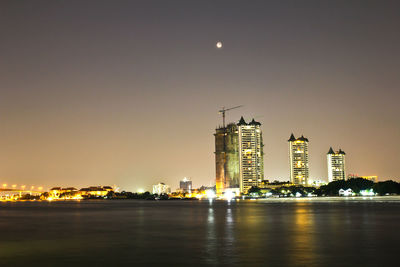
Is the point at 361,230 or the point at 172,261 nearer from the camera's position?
the point at 172,261

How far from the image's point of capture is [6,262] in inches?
1129

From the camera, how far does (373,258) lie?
1144 inches

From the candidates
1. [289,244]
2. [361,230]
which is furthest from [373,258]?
[361,230]

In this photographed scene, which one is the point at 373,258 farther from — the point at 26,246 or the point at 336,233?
the point at 26,246

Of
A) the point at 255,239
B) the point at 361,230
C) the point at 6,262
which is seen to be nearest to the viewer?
the point at 6,262

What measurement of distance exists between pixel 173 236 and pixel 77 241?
358 inches

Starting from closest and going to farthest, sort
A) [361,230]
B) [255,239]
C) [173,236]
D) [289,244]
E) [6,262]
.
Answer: [6,262]
[289,244]
[255,239]
[173,236]
[361,230]

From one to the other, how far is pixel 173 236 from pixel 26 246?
534 inches

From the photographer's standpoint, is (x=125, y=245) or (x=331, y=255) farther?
(x=125, y=245)

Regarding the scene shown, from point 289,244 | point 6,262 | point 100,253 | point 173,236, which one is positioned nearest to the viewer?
point 6,262

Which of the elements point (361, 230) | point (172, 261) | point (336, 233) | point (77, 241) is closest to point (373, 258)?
point (172, 261)

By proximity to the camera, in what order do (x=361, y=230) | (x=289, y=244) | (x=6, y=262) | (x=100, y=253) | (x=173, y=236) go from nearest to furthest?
(x=6, y=262), (x=100, y=253), (x=289, y=244), (x=173, y=236), (x=361, y=230)

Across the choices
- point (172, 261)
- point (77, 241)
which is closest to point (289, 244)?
point (172, 261)

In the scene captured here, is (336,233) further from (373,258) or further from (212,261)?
(212,261)
